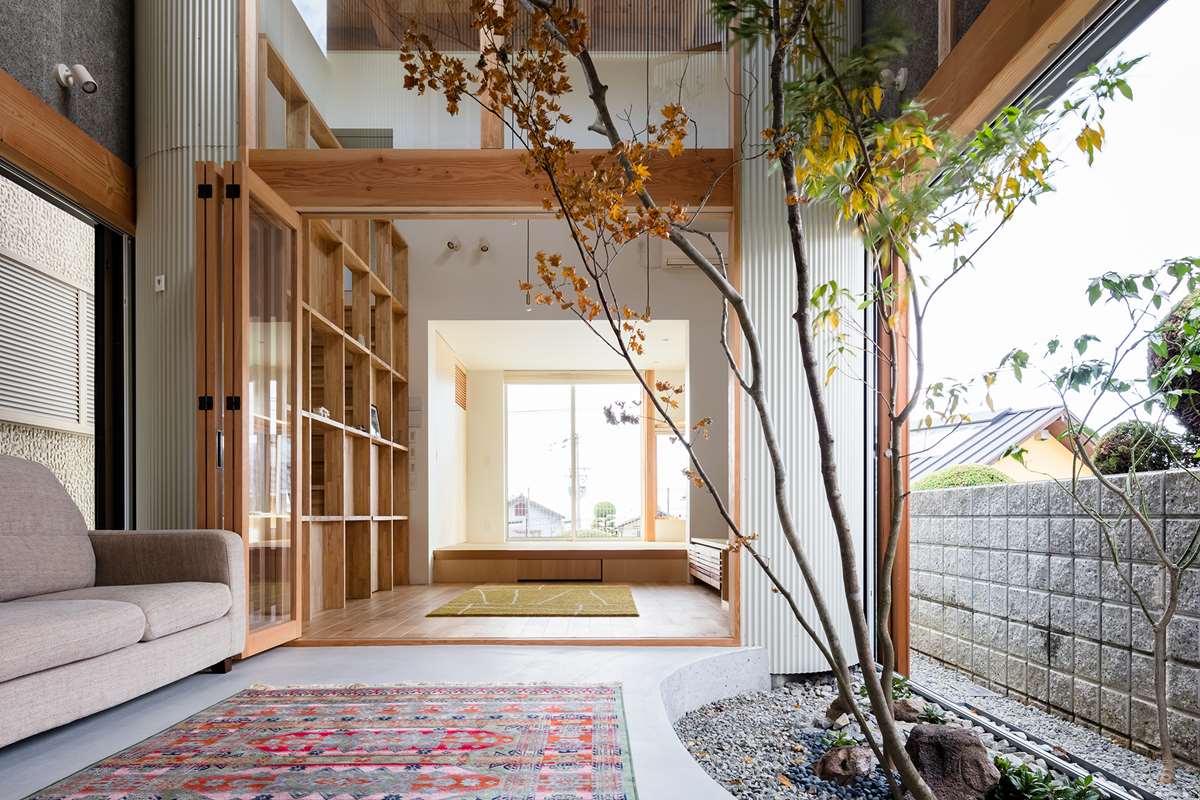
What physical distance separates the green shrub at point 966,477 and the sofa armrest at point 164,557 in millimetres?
3174

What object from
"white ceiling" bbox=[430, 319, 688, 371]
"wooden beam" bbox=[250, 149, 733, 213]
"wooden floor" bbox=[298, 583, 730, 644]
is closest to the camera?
"wooden beam" bbox=[250, 149, 733, 213]

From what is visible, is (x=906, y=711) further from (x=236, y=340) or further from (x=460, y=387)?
(x=460, y=387)

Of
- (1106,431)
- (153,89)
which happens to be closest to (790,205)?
(1106,431)

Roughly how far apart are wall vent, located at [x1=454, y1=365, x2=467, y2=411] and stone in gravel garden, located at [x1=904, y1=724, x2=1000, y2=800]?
6.67 meters

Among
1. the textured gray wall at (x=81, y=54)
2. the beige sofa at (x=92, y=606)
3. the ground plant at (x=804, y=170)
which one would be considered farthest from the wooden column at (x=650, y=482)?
the ground plant at (x=804, y=170)

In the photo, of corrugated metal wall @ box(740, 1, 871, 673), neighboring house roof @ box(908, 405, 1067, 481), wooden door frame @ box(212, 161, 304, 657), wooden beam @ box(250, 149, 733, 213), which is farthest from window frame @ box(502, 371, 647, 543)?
wooden door frame @ box(212, 161, 304, 657)

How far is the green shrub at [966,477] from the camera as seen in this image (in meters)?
4.37

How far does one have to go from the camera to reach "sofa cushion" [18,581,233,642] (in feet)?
9.80

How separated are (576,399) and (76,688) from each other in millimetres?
7783

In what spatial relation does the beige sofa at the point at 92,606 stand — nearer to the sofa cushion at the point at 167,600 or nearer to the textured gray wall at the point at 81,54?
the sofa cushion at the point at 167,600

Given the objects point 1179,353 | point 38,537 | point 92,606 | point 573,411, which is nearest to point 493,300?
point 573,411

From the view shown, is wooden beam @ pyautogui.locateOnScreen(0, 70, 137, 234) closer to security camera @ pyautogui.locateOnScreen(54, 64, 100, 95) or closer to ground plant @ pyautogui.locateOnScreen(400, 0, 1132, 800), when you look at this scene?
security camera @ pyautogui.locateOnScreen(54, 64, 100, 95)

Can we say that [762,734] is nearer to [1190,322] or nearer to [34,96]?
[1190,322]

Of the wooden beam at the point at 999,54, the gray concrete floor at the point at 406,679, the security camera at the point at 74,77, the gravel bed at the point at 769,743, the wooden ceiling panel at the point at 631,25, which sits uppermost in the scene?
the wooden ceiling panel at the point at 631,25
